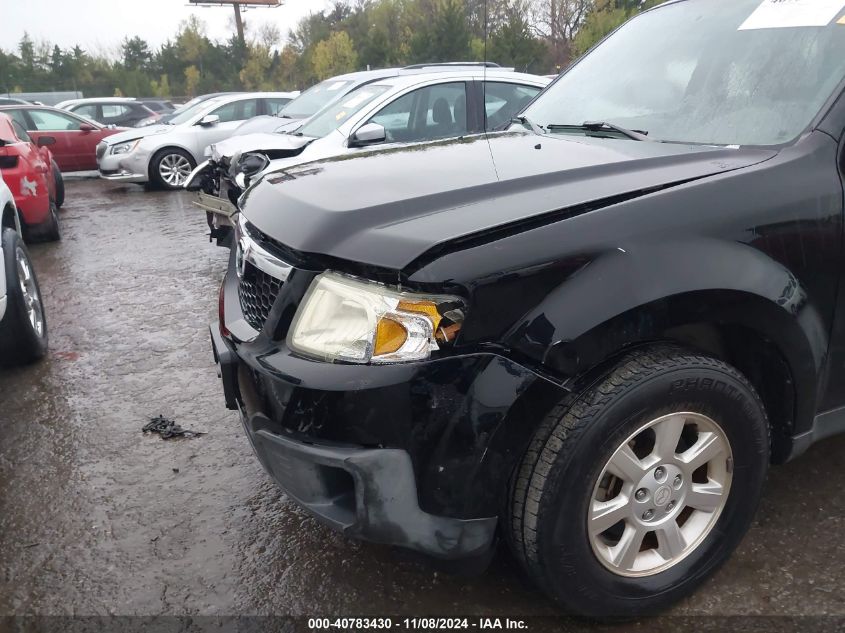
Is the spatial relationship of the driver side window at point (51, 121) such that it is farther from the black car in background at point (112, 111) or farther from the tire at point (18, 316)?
the tire at point (18, 316)

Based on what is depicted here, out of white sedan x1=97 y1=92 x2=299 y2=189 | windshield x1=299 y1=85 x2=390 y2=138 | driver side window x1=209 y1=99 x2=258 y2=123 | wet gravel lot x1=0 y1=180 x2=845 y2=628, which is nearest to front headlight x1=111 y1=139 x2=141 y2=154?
white sedan x1=97 y1=92 x2=299 y2=189

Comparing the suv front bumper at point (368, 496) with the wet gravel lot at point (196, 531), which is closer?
the suv front bumper at point (368, 496)

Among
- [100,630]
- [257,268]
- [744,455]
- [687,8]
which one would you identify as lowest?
[100,630]

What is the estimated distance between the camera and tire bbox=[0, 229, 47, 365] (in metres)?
3.77

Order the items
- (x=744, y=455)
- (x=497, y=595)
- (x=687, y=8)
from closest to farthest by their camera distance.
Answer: (x=744, y=455)
(x=497, y=595)
(x=687, y=8)

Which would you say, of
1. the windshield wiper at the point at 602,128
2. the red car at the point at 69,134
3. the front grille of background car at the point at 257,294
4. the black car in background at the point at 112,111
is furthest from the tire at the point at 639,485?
the black car in background at the point at 112,111

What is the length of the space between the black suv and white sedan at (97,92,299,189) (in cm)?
976

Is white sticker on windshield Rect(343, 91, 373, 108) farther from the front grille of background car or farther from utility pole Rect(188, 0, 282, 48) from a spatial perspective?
utility pole Rect(188, 0, 282, 48)

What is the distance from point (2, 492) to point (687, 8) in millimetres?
3488

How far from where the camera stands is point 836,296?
208cm

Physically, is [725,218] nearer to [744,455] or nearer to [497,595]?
[744,455]

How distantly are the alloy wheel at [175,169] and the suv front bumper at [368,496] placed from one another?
1035 centimetres

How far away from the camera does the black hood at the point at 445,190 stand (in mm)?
1790

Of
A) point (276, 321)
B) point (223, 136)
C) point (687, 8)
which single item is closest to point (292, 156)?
point (687, 8)
